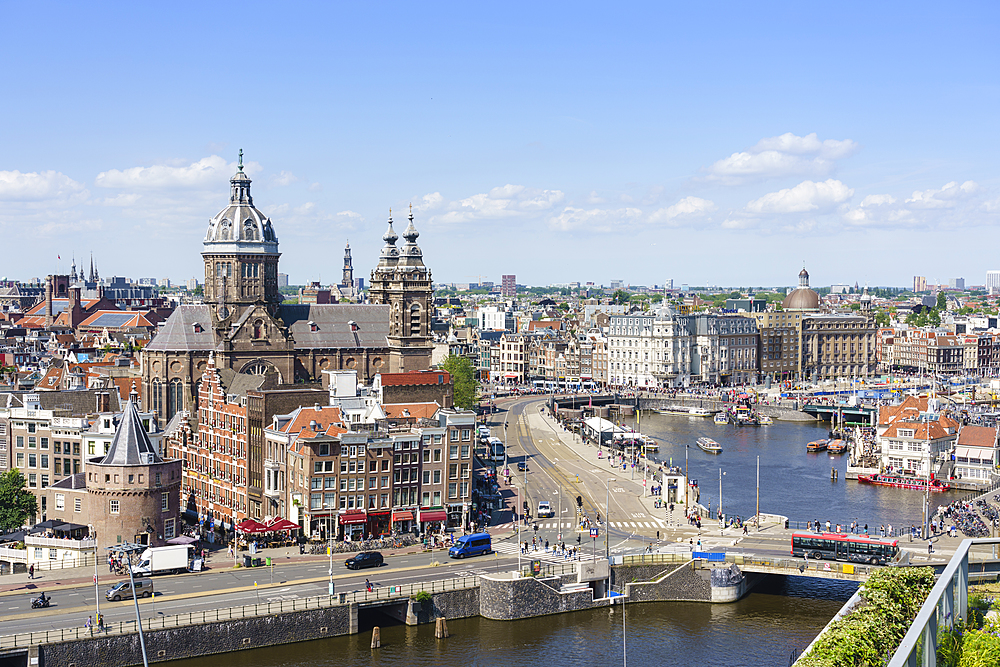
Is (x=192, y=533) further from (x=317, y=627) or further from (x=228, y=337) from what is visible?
(x=228, y=337)

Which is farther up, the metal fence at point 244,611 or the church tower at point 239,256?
the church tower at point 239,256

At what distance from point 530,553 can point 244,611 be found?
77.4ft

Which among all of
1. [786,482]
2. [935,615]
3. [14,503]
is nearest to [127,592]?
[14,503]

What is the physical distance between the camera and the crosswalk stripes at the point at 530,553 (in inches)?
3418

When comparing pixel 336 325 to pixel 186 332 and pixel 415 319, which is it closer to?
pixel 415 319

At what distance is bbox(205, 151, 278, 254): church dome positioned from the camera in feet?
490

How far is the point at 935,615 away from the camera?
43.2 m

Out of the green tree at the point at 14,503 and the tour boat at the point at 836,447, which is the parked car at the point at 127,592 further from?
the tour boat at the point at 836,447

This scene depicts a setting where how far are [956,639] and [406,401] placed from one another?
75547 millimetres

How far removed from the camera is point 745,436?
7313 inches

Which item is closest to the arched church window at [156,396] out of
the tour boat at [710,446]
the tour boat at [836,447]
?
the tour boat at [710,446]

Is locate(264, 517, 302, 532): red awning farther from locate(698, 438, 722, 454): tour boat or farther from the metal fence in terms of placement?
locate(698, 438, 722, 454): tour boat

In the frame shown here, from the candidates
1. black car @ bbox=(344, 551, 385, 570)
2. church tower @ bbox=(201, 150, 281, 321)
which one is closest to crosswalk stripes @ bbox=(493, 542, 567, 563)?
black car @ bbox=(344, 551, 385, 570)

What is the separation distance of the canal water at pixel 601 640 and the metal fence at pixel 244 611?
→ 1999 millimetres
